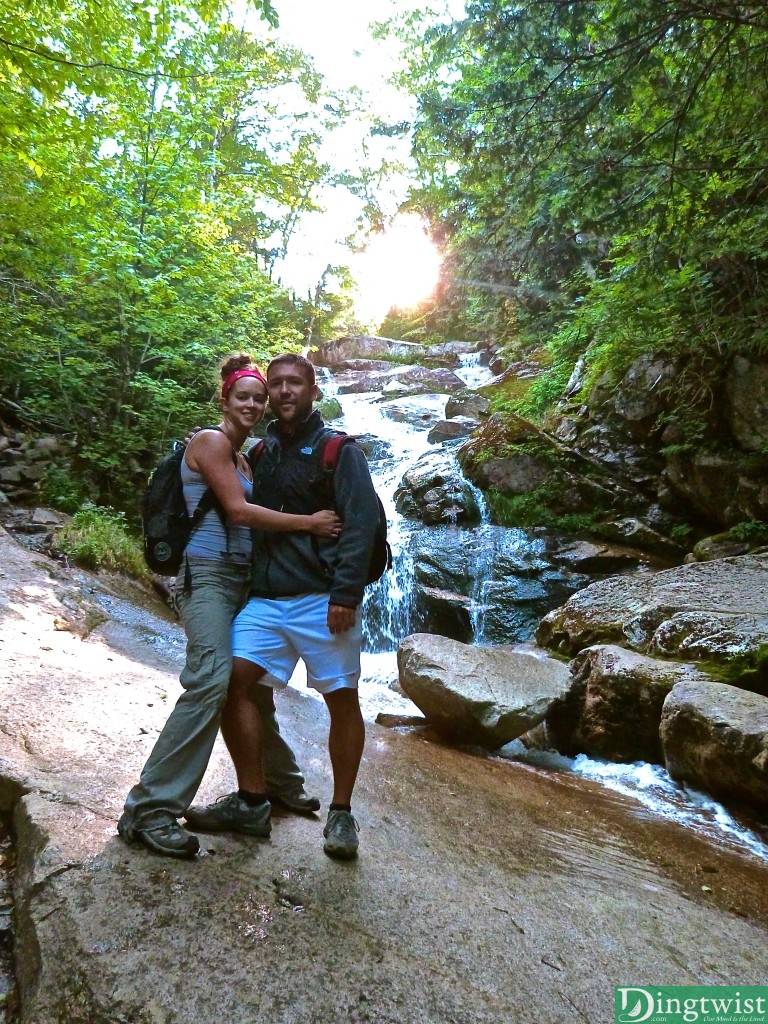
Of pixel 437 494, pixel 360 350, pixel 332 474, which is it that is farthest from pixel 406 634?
pixel 360 350

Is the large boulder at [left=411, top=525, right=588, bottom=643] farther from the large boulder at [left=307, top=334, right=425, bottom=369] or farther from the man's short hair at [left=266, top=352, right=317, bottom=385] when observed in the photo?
the large boulder at [left=307, top=334, right=425, bottom=369]

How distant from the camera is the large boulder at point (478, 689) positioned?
500 cm

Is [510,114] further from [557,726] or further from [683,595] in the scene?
[557,726]

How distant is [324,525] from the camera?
2.45 meters

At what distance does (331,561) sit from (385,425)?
1559 centimetres

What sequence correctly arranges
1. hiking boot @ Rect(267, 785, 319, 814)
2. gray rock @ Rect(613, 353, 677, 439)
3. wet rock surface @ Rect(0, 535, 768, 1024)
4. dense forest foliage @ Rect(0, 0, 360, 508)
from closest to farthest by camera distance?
wet rock surface @ Rect(0, 535, 768, 1024), hiking boot @ Rect(267, 785, 319, 814), dense forest foliage @ Rect(0, 0, 360, 508), gray rock @ Rect(613, 353, 677, 439)

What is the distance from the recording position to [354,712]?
253 cm

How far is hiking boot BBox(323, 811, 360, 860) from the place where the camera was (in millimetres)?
2404

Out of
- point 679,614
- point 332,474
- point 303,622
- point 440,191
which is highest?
point 440,191

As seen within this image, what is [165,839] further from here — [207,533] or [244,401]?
[244,401]

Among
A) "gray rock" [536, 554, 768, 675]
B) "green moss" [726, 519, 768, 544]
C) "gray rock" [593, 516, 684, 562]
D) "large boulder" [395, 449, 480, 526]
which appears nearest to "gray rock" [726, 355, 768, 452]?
"green moss" [726, 519, 768, 544]

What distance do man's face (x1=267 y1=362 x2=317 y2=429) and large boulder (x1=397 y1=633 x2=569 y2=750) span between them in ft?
11.0

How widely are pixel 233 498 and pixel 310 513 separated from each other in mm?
356

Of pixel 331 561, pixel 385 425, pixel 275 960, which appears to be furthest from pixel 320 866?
pixel 385 425
